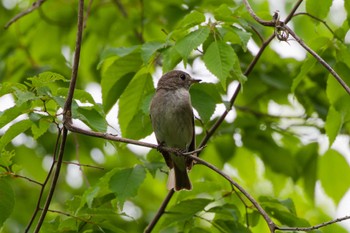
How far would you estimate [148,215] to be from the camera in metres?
7.36

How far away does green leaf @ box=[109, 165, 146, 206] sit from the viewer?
153 inches

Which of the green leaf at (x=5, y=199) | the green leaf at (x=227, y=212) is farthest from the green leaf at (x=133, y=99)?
the green leaf at (x=5, y=199)

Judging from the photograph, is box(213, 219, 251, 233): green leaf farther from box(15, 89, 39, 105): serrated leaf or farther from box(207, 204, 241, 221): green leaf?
box(15, 89, 39, 105): serrated leaf

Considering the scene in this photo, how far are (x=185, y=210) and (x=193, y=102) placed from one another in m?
0.63

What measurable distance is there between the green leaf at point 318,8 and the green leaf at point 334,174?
1.36 metres

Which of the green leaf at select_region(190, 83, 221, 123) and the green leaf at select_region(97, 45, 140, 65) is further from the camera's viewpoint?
the green leaf at select_region(97, 45, 140, 65)

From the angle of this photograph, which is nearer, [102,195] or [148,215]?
[102,195]

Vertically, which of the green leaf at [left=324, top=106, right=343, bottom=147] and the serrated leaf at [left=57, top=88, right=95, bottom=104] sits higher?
the green leaf at [left=324, top=106, right=343, bottom=147]

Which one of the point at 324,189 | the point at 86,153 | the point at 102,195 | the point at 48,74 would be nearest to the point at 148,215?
the point at 86,153

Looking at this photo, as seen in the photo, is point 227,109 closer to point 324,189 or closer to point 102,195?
point 102,195

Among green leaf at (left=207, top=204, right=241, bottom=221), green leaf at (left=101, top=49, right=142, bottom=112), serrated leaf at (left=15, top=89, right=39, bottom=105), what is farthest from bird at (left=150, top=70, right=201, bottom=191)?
serrated leaf at (left=15, top=89, right=39, bottom=105)

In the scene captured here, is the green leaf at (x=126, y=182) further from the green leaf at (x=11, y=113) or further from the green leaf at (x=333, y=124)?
the green leaf at (x=333, y=124)

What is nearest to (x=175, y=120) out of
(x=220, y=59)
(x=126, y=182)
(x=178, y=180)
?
(x=178, y=180)

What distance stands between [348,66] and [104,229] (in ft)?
5.46
